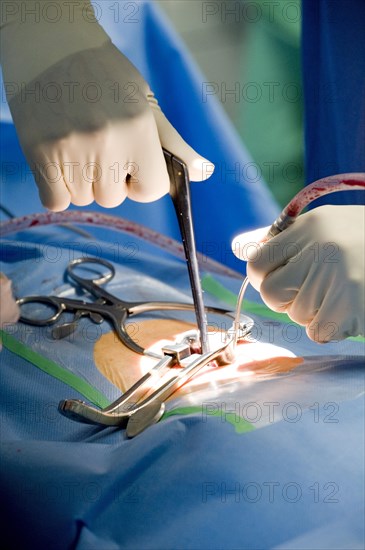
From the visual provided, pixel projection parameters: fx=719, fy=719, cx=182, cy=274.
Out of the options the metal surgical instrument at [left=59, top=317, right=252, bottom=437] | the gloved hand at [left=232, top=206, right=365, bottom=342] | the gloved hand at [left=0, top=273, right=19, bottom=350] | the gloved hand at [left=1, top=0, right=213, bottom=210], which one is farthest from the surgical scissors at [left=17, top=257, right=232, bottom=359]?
the gloved hand at [left=232, top=206, right=365, bottom=342]

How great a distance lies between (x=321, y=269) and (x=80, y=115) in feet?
2.22

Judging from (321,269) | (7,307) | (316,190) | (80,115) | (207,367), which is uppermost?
(80,115)

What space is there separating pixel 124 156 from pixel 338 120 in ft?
2.93

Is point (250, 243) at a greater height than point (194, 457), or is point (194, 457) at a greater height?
point (250, 243)

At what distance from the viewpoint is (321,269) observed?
146 cm

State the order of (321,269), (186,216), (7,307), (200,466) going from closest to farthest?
(200,466) → (321,269) → (186,216) → (7,307)

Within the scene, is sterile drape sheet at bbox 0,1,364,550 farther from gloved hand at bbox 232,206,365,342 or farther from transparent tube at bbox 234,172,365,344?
transparent tube at bbox 234,172,365,344

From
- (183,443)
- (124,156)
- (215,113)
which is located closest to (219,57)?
(215,113)

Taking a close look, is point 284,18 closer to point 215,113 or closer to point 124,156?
point 215,113

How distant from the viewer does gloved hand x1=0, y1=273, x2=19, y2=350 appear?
6.48 feet

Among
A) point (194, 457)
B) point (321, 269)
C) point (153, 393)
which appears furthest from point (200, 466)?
point (321, 269)

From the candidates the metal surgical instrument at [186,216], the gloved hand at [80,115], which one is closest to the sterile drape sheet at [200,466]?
the metal surgical instrument at [186,216]

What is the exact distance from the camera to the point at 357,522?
1264 mm

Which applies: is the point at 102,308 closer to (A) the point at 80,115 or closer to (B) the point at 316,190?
(A) the point at 80,115
